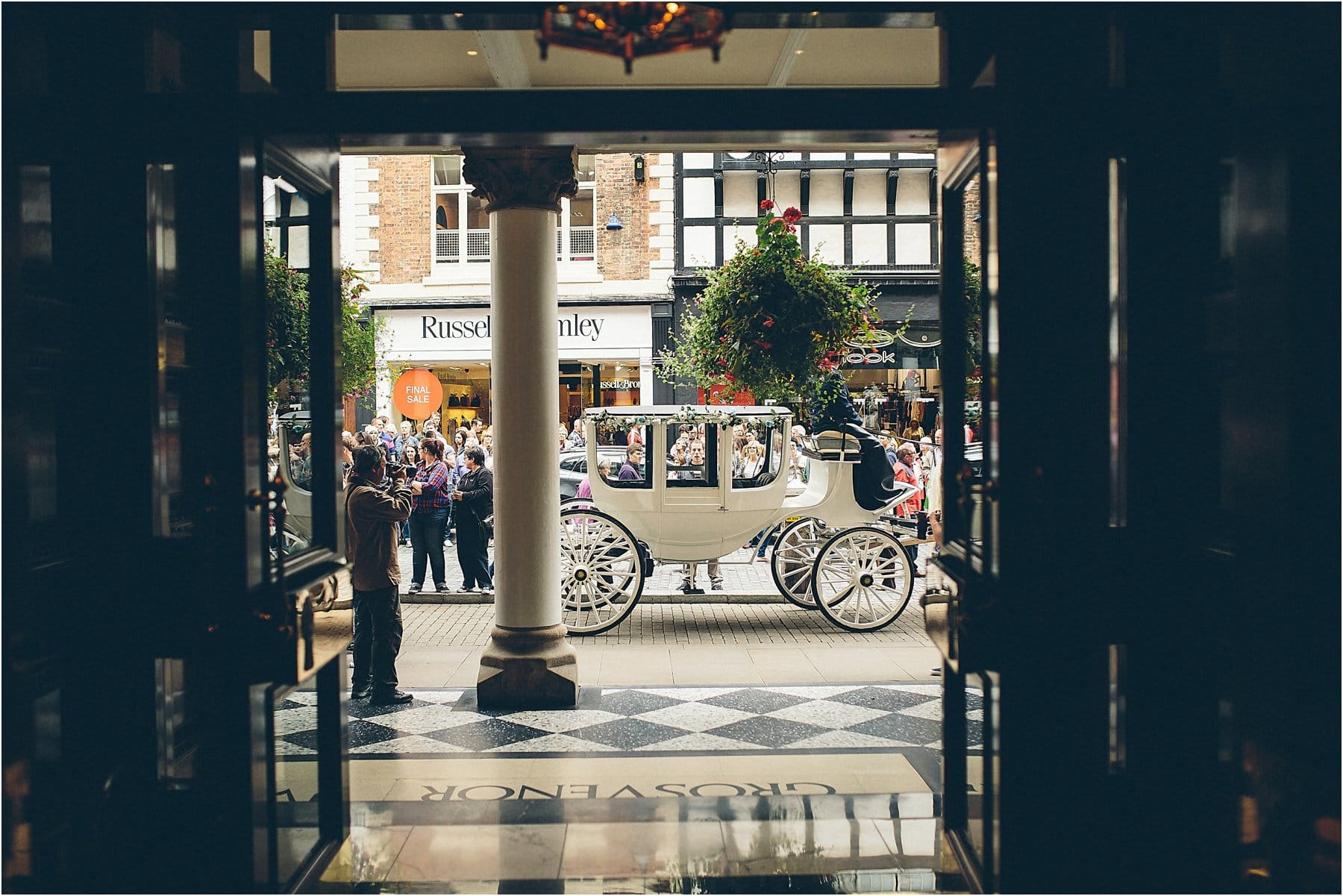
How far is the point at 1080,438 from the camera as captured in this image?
2.72 m

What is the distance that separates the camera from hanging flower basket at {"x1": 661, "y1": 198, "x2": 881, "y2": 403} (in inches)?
273

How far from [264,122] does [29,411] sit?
983 millimetres

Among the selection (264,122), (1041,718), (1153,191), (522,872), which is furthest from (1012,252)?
(522,872)

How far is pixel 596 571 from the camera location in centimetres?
819

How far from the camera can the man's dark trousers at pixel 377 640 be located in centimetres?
593

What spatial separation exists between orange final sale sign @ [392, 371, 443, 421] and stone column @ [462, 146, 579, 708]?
8463 mm

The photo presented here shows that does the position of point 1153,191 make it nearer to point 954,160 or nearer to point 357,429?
point 954,160

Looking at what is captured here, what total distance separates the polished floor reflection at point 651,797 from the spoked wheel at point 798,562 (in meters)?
2.58

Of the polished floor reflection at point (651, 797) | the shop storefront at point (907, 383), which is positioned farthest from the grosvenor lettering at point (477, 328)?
the polished floor reflection at point (651, 797)

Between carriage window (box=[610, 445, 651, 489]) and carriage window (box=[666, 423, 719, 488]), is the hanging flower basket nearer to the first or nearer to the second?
carriage window (box=[666, 423, 719, 488])

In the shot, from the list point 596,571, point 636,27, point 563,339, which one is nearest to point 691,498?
point 596,571

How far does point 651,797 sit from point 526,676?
180 cm

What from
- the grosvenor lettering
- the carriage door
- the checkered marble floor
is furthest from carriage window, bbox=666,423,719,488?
the grosvenor lettering

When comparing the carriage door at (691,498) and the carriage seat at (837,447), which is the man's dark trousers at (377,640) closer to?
the carriage door at (691,498)
